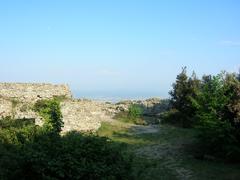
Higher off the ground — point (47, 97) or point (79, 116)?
point (47, 97)

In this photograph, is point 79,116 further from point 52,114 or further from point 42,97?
point 42,97

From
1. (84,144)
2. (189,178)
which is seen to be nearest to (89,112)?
(189,178)

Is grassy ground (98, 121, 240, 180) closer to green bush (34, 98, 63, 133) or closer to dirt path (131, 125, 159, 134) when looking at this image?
dirt path (131, 125, 159, 134)

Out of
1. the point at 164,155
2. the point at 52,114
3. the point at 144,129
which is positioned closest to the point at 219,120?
the point at 164,155

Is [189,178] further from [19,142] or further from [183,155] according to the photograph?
[19,142]

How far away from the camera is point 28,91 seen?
23344mm

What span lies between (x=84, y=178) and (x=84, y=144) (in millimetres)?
916

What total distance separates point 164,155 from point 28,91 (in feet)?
31.1

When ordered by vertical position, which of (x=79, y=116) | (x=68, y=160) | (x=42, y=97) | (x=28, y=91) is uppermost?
(x=28, y=91)

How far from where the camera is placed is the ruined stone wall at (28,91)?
75.5 feet

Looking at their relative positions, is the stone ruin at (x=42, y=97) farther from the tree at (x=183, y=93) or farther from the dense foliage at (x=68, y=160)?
the dense foliage at (x=68, y=160)

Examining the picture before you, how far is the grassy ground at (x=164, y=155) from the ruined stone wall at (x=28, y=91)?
3.42m

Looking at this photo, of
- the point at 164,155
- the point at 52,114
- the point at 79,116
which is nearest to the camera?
the point at 164,155

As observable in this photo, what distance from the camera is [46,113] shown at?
60.9 ft
